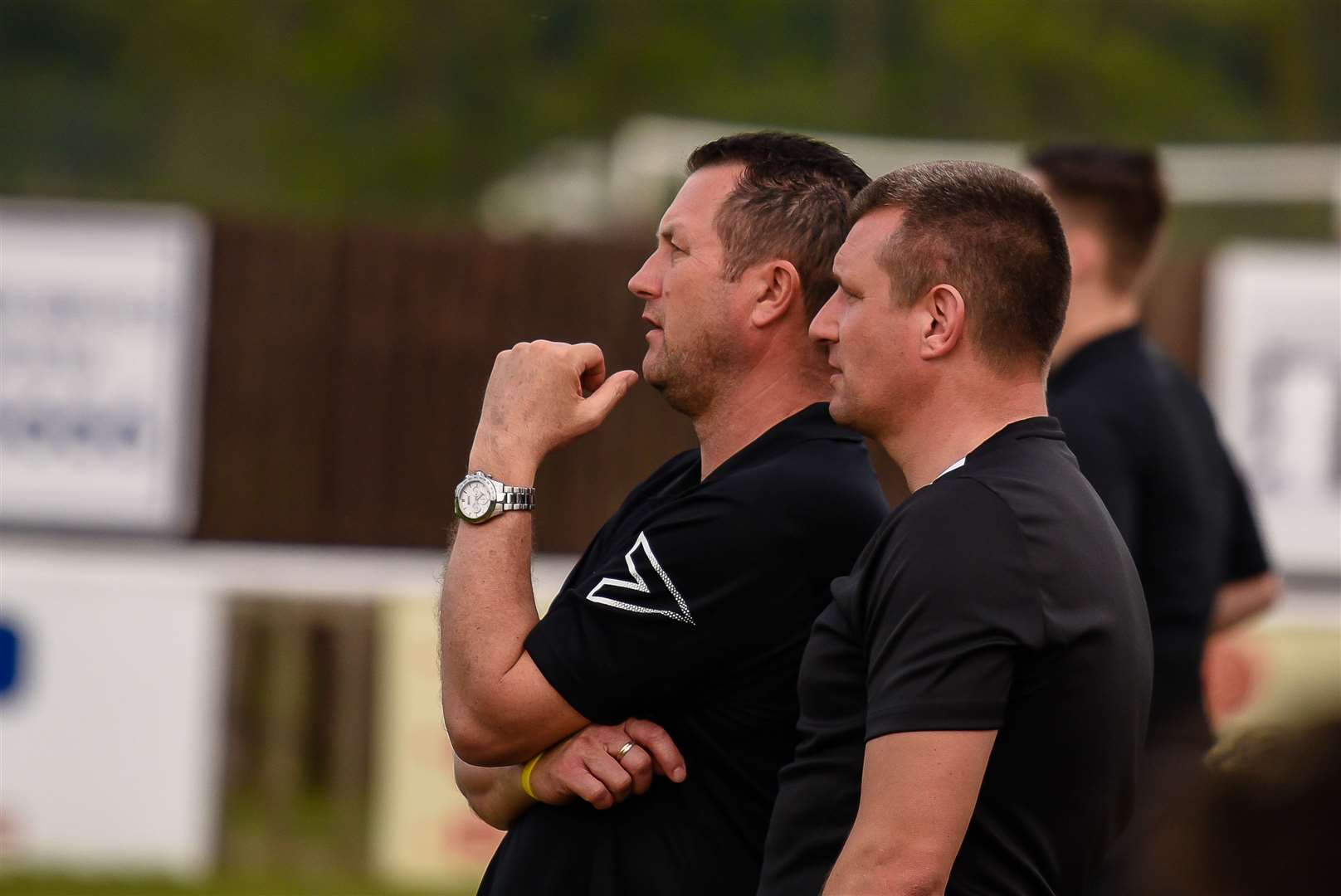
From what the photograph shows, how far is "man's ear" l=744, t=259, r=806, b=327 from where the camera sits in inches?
110

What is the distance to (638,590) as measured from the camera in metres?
2.65

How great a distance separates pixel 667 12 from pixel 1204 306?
12086 mm

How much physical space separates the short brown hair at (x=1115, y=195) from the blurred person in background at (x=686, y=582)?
159 centimetres

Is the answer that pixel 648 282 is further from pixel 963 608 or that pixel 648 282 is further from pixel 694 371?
pixel 963 608

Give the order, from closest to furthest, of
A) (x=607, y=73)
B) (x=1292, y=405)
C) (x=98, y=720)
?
(x=98, y=720) < (x=1292, y=405) < (x=607, y=73)

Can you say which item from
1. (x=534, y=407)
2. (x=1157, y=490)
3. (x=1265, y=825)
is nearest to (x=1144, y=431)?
(x=1157, y=490)

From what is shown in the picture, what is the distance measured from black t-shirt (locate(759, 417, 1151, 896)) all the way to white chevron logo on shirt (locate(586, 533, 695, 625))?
0.30m

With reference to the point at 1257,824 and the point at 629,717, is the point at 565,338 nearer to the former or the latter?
the point at 629,717

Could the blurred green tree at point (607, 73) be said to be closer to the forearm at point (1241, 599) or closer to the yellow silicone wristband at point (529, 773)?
the forearm at point (1241, 599)

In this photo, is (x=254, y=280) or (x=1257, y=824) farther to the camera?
(x=254, y=280)

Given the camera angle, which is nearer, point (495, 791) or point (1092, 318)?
point (495, 791)

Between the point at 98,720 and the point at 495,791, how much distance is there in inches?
212

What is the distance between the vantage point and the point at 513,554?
8.93 ft

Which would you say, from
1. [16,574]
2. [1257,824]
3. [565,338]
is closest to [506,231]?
[565,338]
